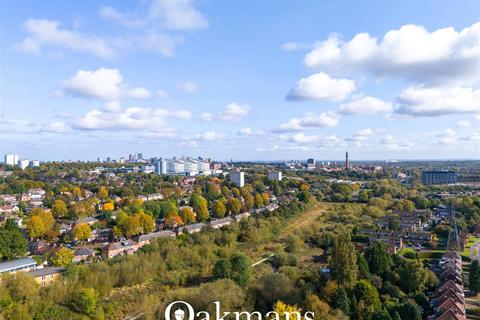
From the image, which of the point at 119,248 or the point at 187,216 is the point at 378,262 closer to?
the point at 119,248

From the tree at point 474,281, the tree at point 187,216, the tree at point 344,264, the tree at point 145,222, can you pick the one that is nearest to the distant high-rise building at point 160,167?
the tree at point 187,216

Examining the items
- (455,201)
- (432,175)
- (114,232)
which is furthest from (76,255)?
(432,175)

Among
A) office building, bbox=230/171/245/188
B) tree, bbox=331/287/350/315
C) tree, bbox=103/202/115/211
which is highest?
office building, bbox=230/171/245/188

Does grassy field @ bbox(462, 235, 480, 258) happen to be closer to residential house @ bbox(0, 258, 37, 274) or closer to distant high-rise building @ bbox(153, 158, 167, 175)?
residential house @ bbox(0, 258, 37, 274)

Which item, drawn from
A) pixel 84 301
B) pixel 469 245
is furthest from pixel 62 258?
pixel 469 245

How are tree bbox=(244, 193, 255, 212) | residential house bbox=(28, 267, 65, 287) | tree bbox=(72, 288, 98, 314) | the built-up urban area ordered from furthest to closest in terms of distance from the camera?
tree bbox=(244, 193, 255, 212)
residential house bbox=(28, 267, 65, 287)
the built-up urban area
tree bbox=(72, 288, 98, 314)

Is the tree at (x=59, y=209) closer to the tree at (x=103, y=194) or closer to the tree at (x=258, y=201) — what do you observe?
the tree at (x=103, y=194)

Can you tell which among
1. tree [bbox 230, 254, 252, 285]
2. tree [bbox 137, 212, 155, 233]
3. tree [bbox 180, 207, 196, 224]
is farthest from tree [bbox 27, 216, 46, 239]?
tree [bbox 230, 254, 252, 285]
